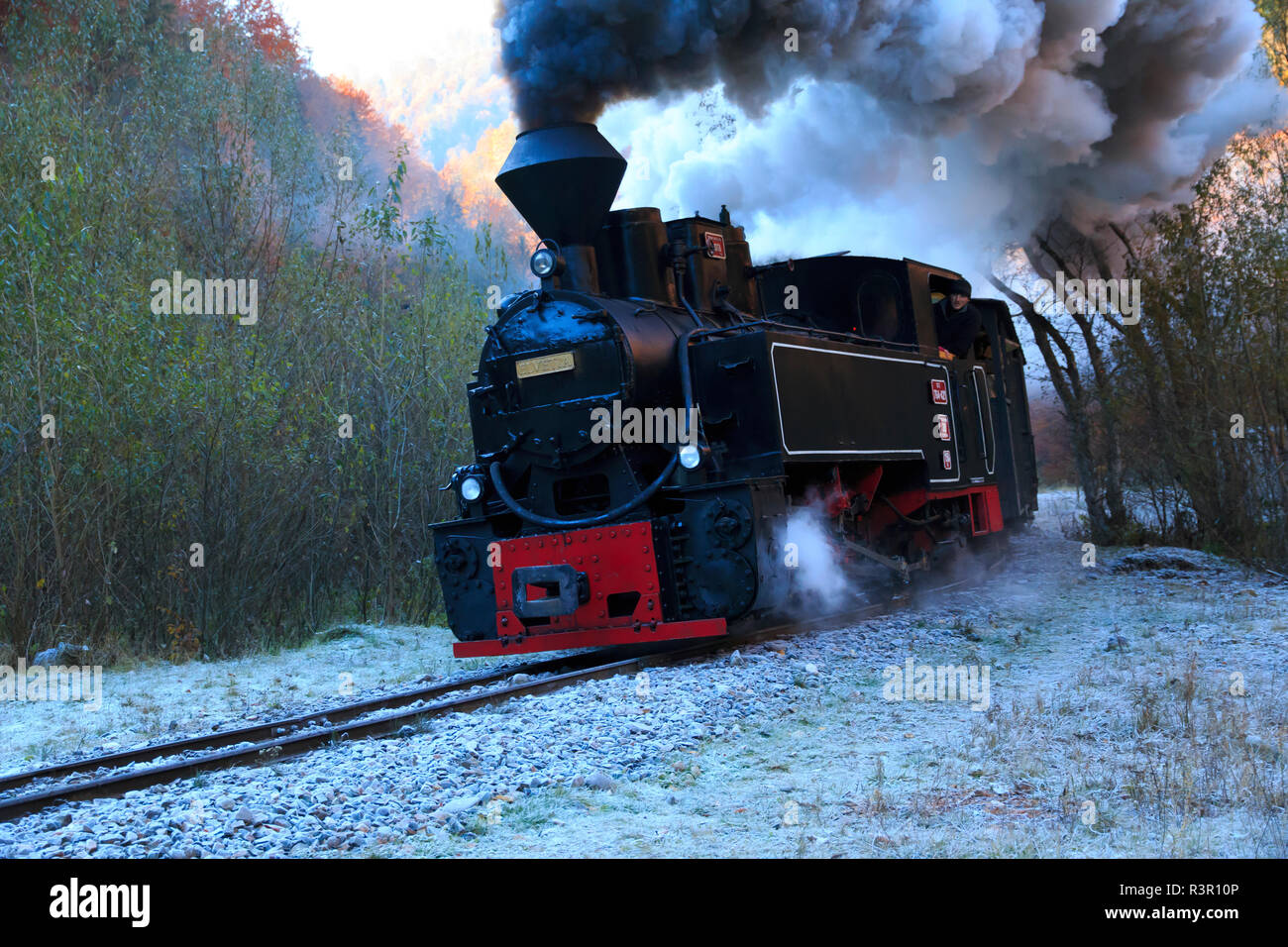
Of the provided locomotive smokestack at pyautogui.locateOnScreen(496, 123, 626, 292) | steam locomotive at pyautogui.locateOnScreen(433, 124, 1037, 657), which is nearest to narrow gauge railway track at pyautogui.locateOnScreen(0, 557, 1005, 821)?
steam locomotive at pyautogui.locateOnScreen(433, 124, 1037, 657)

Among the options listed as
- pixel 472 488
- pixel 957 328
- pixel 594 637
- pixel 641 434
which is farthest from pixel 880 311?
pixel 594 637

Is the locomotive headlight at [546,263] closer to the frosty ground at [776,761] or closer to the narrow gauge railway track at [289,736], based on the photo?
the narrow gauge railway track at [289,736]

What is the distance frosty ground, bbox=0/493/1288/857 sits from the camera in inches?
144

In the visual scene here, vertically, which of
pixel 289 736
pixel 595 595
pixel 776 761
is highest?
pixel 595 595

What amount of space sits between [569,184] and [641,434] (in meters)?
1.75

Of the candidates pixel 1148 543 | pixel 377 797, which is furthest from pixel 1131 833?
pixel 1148 543

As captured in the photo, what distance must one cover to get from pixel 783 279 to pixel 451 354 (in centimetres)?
481

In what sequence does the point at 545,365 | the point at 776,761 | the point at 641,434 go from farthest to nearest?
1. the point at 545,365
2. the point at 641,434
3. the point at 776,761

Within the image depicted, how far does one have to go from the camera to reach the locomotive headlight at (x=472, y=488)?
8.07 m

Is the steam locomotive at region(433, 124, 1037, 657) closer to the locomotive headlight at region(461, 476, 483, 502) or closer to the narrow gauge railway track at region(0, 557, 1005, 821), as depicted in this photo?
the locomotive headlight at region(461, 476, 483, 502)

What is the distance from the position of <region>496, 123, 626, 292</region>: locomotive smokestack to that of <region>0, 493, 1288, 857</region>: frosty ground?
9.80ft

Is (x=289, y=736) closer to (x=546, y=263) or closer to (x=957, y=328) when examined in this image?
(x=546, y=263)

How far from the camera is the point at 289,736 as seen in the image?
5488mm

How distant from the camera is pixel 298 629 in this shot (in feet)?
34.6
